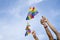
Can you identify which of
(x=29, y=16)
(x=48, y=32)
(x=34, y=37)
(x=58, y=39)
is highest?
(x=29, y=16)

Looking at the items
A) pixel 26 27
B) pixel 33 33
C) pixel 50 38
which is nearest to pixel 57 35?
pixel 50 38

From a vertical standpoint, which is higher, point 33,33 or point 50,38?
point 33,33

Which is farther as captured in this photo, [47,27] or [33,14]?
[33,14]

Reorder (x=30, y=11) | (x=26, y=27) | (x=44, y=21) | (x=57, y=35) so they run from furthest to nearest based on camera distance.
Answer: (x=26, y=27)
(x=30, y=11)
(x=44, y=21)
(x=57, y=35)

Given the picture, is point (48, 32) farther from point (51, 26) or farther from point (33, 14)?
point (33, 14)

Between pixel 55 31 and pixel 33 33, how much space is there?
5153 mm

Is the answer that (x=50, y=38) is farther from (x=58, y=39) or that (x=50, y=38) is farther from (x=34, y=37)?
(x=34, y=37)

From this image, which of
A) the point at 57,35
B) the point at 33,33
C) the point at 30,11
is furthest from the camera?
the point at 30,11

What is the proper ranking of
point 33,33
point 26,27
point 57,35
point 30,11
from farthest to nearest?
point 26,27
point 30,11
point 33,33
point 57,35

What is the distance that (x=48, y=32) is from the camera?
306 inches

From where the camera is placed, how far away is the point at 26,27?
16.2 m

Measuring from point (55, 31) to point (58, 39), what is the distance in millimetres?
359

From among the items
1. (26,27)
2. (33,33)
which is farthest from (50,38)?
(26,27)

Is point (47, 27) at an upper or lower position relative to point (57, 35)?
upper
